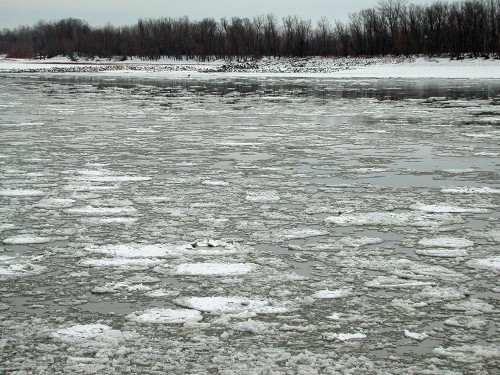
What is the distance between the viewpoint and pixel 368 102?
2102 cm

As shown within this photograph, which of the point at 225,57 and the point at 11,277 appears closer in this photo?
the point at 11,277

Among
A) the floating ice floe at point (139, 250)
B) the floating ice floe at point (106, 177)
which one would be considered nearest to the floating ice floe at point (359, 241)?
the floating ice floe at point (139, 250)

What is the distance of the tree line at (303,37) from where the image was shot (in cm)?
7388

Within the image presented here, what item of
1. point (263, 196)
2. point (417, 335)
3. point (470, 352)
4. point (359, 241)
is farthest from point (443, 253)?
point (263, 196)

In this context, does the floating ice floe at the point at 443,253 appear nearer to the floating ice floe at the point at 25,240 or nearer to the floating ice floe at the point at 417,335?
the floating ice floe at the point at 417,335

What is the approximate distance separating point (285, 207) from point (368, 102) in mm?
15041

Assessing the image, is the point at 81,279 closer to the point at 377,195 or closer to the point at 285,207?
the point at 285,207

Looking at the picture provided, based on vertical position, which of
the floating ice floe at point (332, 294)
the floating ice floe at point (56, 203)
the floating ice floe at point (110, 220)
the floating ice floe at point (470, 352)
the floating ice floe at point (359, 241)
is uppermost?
the floating ice floe at point (56, 203)

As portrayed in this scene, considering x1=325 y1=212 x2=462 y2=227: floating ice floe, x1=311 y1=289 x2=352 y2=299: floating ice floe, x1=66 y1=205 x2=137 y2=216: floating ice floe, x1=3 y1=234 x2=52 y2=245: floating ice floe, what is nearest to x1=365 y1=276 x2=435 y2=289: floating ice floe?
x1=311 y1=289 x2=352 y2=299: floating ice floe

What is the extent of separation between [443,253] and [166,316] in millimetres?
2259

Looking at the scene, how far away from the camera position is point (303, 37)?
96125 mm

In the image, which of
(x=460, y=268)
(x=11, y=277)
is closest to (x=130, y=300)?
(x=11, y=277)

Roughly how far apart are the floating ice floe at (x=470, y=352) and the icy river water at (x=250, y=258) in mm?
12

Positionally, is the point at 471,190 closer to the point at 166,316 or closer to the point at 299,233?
the point at 299,233
